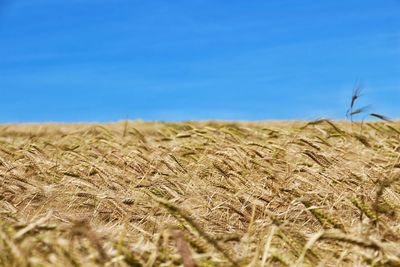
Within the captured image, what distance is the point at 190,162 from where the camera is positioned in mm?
4398

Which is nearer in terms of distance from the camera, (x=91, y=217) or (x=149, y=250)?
(x=149, y=250)

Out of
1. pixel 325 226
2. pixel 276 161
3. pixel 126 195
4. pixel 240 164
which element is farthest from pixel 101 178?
pixel 325 226

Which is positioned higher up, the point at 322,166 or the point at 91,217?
the point at 322,166

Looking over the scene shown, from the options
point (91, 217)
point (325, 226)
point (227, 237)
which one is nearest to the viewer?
point (227, 237)

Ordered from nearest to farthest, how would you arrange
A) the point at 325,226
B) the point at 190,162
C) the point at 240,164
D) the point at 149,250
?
the point at 149,250
the point at 325,226
the point at 240,164
the point at 190,162

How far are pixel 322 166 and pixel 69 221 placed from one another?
1632 mm

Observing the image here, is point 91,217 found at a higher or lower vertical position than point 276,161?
lower

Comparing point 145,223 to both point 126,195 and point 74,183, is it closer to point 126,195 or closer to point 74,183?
point 126,195

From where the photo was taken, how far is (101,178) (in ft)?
12.0

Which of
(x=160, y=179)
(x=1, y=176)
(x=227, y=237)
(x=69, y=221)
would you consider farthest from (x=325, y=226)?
(x=1, y=176)

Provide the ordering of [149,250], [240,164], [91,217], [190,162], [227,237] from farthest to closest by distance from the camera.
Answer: [190,162] < [240,164] < [91,217] < [149,250] < [227,237]

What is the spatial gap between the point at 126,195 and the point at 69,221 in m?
0.61

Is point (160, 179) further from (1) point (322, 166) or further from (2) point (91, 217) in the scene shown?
(1) point (322, 166)

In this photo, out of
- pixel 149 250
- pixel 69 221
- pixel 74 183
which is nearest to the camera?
pixel 149 250
